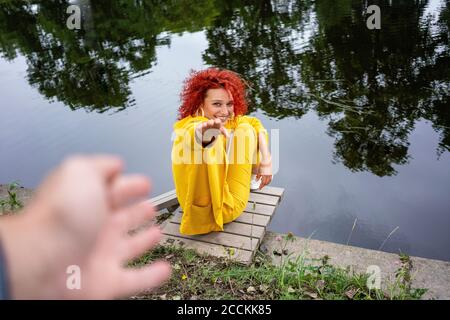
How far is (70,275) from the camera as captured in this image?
1.99 feet

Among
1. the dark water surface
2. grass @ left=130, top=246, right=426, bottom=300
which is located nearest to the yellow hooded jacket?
grass @ left=130, top=246, right=426, bottom=300

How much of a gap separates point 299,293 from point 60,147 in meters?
5.30

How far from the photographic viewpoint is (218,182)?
320 centimetres

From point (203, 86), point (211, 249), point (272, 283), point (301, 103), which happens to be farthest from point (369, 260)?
point (301, 103)

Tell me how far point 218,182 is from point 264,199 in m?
0.88

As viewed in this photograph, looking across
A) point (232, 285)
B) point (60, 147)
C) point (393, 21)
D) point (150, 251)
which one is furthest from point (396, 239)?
point (393, 21)

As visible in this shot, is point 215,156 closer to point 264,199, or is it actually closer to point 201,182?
point 201,182

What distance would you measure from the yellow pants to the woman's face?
9.4 inches

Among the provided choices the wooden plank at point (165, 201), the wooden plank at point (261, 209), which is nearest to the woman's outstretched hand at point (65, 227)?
the wooden plank at point (261, 209)

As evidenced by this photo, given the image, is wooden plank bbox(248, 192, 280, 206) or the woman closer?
the woman

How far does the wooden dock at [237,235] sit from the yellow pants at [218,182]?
Result: 0.25 ft

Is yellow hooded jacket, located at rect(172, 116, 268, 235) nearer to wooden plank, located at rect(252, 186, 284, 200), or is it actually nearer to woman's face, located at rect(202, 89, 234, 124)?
woman's face, located at rect(202, 89, 234, 124)

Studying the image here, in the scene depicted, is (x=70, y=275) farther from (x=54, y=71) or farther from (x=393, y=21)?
(x=393, y=21)

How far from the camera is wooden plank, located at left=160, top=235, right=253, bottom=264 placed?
123 inches
